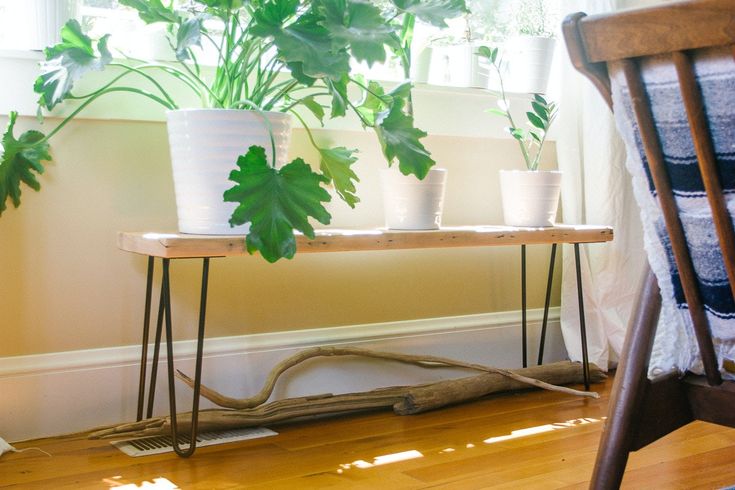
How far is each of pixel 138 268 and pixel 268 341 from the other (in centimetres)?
35

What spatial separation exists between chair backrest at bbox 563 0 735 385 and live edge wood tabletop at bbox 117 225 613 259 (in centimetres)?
83

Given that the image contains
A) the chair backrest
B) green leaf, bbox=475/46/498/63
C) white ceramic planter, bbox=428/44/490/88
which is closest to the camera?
the chair backrest

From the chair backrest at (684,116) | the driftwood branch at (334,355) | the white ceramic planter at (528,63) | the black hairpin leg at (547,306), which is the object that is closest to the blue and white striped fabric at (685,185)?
the chair backrest at (684,116)

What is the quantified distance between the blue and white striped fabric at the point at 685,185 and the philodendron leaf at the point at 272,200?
0.64 m

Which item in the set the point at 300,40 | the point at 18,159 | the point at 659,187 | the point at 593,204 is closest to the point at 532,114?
the point at 593,204

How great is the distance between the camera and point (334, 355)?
6.71 ft

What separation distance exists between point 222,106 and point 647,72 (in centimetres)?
102

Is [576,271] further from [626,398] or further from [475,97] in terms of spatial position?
[626,398]

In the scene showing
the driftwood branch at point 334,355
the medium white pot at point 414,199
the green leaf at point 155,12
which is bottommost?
the driftwood branch at point 334,355

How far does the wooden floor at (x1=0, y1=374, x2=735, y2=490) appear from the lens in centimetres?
151

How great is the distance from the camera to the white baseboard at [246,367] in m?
1.75

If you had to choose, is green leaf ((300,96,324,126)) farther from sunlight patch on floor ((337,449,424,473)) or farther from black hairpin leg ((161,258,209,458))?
sunlight patch on floor ((337,449,424,473))

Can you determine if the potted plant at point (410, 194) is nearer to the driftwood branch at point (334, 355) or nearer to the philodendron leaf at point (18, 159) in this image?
the driftwood branch at point (334, 355)

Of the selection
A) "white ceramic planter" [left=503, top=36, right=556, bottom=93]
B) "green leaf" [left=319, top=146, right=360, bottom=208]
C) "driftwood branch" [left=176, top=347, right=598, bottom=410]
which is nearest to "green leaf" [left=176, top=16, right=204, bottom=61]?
"green leaf" [left=319, top=146, right=360, bottom=208]
